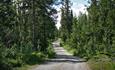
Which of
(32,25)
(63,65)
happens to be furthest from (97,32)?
(63,65)

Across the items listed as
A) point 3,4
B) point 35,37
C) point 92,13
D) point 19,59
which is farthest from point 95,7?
point 19,59

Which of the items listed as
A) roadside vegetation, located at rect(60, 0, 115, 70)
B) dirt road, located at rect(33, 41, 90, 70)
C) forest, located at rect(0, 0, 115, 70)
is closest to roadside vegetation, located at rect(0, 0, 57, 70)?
forest, located at rect(0, 0, 115, 70)

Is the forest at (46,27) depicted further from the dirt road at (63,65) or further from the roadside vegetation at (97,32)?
the dirt road at (63,65)

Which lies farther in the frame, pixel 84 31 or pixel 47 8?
pixel 84 31

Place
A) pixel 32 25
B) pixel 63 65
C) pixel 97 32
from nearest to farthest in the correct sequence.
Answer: pixel 63 65, pixel 32 25, pixel 97 32

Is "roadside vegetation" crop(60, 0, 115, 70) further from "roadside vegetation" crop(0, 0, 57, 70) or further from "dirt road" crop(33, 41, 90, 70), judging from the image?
"roadside vegetation" crop(0, 0, 57, 70)

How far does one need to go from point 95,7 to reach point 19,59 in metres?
28.8

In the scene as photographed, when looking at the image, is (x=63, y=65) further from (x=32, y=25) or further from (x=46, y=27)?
(x=46, y=27)

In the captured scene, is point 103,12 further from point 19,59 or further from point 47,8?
point 19,59

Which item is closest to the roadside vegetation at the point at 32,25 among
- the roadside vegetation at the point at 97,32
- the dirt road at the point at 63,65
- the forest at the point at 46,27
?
the forest at the point at 46,27

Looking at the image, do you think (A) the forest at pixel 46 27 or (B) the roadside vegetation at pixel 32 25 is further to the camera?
(A) the forest at pixel 46 27

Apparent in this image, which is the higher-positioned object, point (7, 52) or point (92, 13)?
point (92, 13)

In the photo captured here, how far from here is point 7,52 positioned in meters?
34.2

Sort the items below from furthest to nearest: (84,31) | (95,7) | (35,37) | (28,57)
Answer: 1. (84,31)
2. (95,7)
3. (35,37)
4. (28,57)
